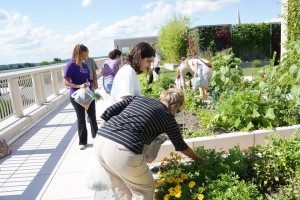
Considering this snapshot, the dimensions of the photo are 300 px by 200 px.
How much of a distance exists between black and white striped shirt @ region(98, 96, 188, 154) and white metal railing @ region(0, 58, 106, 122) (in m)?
4.21

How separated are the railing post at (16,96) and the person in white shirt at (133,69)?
4.15 metres

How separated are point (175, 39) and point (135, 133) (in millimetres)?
18711

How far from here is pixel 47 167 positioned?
3652 mm

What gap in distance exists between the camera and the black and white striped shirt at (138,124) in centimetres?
182

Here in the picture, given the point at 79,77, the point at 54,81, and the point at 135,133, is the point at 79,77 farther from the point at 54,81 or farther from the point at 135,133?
the point at 54,81

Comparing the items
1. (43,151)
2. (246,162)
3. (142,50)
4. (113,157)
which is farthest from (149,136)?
(43,151)

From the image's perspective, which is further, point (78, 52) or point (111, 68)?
point (111, 68)

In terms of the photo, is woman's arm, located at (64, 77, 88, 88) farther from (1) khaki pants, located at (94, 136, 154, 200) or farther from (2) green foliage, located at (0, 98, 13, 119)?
(2) green foliage, located at (0, 98, 13, 119)

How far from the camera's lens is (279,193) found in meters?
2.17

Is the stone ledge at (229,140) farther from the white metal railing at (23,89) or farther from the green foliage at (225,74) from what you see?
the white metal railing at (23,89)

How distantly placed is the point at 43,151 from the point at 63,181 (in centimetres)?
133

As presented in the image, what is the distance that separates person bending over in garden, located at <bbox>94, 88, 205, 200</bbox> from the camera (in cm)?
182

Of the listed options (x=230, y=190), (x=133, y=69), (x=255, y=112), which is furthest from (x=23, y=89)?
(x=230, y=190)

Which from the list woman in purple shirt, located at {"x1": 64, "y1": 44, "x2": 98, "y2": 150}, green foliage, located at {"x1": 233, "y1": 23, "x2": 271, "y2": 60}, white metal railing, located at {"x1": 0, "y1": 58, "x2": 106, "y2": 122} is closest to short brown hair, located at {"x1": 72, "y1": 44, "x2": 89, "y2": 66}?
woman in purple shirt, located at {"x1": 64, "y1": 44, "x2": 98, "y2": 150}
